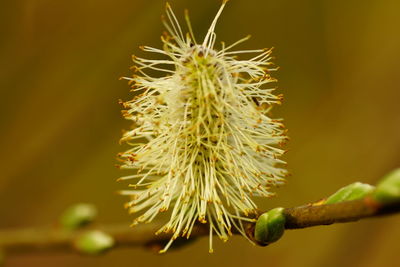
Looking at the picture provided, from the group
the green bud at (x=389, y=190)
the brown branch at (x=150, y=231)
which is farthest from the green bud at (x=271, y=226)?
the green bud at (x=389, y=190)

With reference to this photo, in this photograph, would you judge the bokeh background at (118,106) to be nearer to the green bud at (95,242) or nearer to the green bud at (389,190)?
the green bud at (95,242)

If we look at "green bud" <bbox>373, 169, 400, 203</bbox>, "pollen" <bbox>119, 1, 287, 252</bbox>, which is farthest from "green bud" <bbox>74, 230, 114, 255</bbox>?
"green bud" <bbox>373, 169, 400, 203</bbox>

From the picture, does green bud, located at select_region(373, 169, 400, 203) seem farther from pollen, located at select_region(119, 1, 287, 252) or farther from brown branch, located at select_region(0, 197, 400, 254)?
pollen, located at select_region(119, 1, 287, 252)

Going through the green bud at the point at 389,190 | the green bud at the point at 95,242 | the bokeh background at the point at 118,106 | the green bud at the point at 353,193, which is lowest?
the green bud at the point at 389,190

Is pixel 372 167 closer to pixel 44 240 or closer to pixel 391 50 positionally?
pixel 391 50

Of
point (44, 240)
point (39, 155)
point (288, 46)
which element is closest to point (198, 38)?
point (288, 46)

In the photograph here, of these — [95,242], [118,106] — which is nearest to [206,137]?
[95,242]
